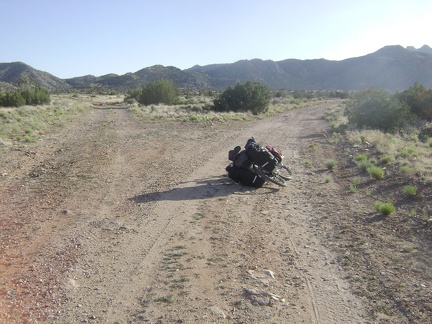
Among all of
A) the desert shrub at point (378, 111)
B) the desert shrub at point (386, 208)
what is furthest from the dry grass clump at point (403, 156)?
the desert shrub at point (378, 111)

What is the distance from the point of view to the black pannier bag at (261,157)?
33.2 ft

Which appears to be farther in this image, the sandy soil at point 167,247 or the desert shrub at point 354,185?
the desert shrub at point 354,185

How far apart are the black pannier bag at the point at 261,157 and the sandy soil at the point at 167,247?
0.61 metres

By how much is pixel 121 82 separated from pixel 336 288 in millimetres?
137013

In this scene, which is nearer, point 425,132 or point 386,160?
point 386,160

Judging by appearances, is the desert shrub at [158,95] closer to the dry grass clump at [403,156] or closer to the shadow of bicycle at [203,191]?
the dry grass clump at [403,156]

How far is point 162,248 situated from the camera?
622 cm

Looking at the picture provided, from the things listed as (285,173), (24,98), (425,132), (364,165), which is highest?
(24,98)

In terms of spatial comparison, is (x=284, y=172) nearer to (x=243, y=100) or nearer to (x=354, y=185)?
(x=354, y=185)

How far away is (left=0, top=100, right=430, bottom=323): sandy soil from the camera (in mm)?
4586

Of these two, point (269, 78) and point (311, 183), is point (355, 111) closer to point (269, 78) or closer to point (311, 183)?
point (311, 183)

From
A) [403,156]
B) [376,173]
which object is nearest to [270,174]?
[376,173]

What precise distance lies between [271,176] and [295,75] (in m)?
164

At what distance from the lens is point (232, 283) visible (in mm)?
5191
